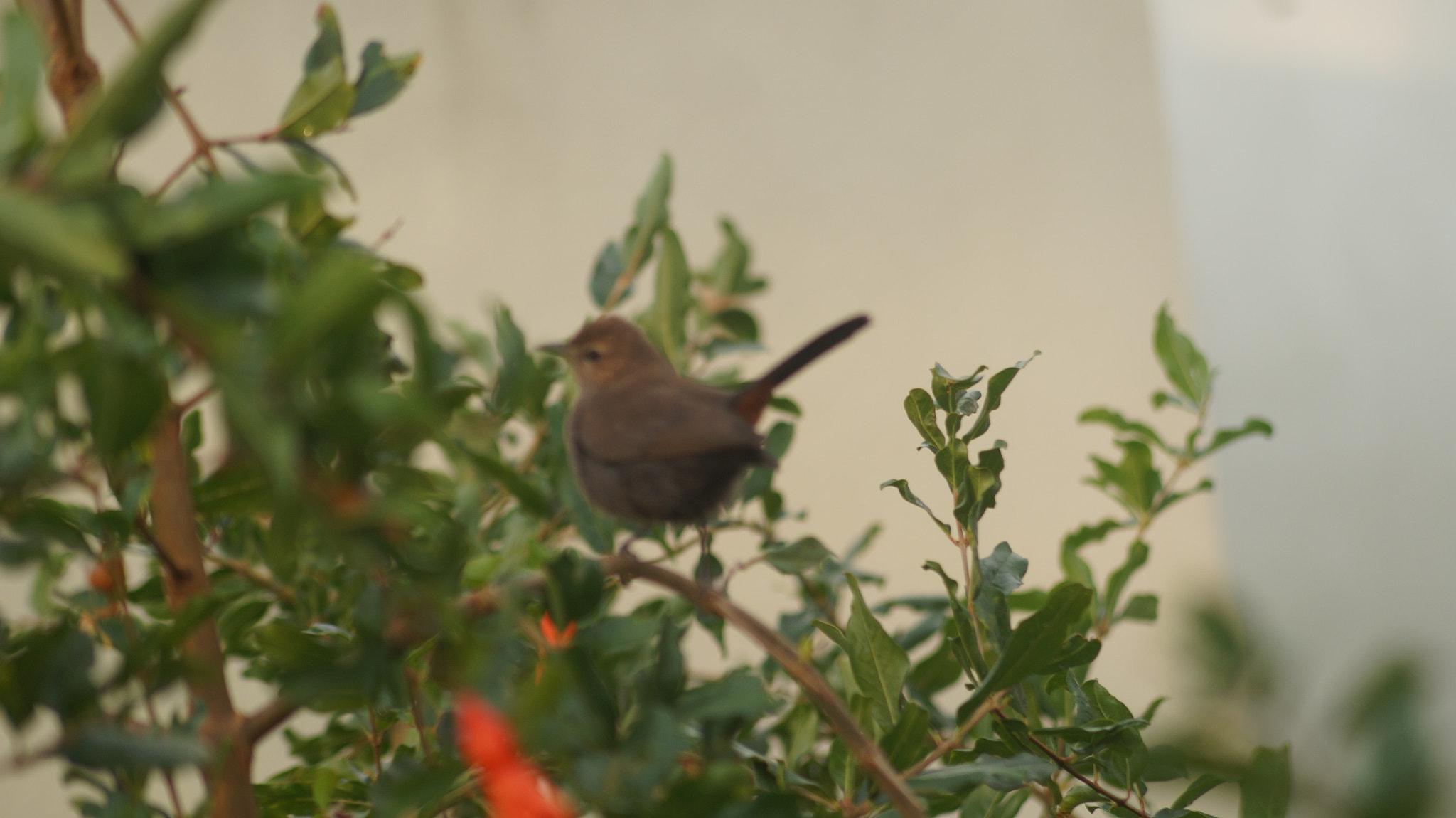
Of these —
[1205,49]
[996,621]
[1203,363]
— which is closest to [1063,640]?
[996,621]

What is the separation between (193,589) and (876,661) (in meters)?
0.39

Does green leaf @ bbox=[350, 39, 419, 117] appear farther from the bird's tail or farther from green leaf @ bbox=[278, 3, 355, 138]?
the bird's tail

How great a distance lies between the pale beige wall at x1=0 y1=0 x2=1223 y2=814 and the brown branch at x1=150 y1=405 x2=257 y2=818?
160 centimetres

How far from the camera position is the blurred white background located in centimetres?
241

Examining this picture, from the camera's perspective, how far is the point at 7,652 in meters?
0.44

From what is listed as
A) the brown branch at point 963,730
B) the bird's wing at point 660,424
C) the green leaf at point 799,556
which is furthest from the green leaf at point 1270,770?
the bird's wing at point 660,424

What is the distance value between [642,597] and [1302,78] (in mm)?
2025

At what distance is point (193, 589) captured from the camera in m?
0.55

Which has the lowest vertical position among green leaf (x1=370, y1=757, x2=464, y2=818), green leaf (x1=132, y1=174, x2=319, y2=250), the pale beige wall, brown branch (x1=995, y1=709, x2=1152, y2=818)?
brown branch (x1=995, y1=709, x2=1152, y2=818)

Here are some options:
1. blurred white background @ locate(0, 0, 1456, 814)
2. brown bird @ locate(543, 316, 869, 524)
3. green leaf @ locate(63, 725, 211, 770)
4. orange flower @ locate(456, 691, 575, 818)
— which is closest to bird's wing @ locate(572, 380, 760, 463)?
brown bird @ locate(543, 316, 869, 524)

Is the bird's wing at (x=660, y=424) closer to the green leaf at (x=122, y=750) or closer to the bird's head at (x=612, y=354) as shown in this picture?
the bird's head at (x=612, y=354)

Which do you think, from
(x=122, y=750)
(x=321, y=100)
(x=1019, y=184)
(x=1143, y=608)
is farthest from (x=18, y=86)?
(x=1019, y=184)

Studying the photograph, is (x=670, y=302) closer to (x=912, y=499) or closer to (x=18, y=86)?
(x=912, y=499)

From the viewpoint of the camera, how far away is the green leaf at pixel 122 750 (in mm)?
366
